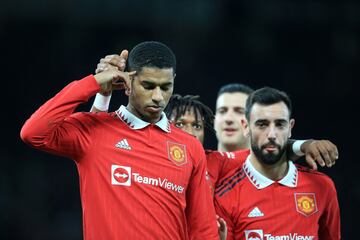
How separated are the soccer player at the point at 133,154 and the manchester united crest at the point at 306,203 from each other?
72 cm

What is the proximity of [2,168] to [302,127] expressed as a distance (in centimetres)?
393

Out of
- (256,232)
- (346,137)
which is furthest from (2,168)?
(256,232)

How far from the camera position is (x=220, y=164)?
12.7ft

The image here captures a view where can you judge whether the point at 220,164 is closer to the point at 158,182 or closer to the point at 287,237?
the point at 287,237

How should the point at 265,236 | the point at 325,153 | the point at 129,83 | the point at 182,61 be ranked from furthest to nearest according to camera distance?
the point at 182,61, the point at 265,236, the point at 325,153, the point at 129,83

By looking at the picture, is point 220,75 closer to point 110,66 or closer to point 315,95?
point 315,95

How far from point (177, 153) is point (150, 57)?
462 mm

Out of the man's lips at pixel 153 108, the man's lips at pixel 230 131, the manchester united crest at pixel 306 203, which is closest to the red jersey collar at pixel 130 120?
the man's lips at pixel 153 108

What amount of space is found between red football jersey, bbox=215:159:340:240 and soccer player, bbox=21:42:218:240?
0.51 m

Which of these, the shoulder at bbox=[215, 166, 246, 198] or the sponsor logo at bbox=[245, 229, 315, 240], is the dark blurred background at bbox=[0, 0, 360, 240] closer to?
the shoulder at bbox=[215, 166, 246, 198]

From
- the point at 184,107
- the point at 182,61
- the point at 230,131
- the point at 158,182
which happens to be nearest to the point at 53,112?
the point at 158,182

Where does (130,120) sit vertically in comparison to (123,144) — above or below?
above

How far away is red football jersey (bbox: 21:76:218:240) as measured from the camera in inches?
112

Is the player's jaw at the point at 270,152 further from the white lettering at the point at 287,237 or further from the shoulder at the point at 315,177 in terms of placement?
the white lettering at the point at 287,237
